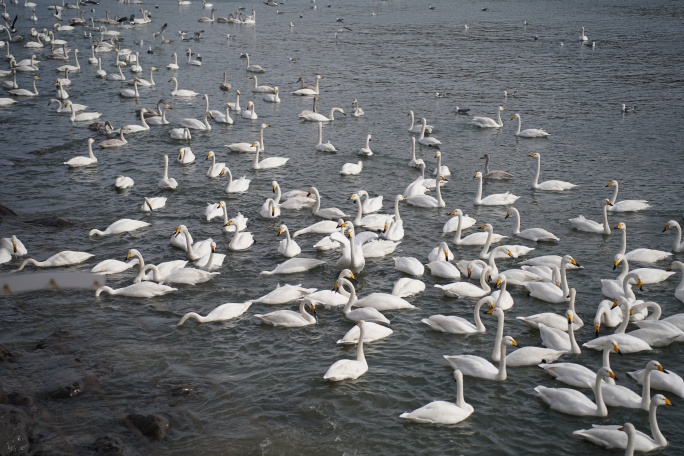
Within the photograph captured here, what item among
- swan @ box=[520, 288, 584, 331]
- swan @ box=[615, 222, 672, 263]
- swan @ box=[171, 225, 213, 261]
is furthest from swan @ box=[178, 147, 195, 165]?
swan @ box=[520, 288, 584, 331]

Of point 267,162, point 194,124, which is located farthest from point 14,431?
point 194,124

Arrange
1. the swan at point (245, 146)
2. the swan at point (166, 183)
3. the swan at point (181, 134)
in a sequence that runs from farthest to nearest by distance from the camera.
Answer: the swan at point (181, 134), the swan at point (245, 146), the swan at point (166, 183)

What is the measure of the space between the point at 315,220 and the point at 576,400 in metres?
11.2

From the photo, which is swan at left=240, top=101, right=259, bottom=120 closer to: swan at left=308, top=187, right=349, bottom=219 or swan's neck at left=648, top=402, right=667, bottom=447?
swan at left=308, top=187, right=349, bottom=219

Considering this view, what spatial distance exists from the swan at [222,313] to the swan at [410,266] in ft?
13.2

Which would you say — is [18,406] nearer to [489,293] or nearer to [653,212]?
[489,293]

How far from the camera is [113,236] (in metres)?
22.0

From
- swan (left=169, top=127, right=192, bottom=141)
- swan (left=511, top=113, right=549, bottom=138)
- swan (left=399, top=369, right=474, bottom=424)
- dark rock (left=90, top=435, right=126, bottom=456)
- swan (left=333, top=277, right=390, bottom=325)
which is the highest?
swan (left=511, top=113, right=549, bottom=138)

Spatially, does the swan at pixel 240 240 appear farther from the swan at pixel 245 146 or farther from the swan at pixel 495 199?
the swan at pixel 245 146

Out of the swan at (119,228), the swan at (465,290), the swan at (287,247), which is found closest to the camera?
the swan at (465,290)

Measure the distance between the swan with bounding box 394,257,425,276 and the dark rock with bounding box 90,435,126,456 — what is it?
8.68m

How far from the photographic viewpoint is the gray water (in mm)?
13633

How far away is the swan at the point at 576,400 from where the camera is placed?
530 inches

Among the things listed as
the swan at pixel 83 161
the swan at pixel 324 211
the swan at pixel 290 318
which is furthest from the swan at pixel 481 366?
the swan at pixel 83 161
